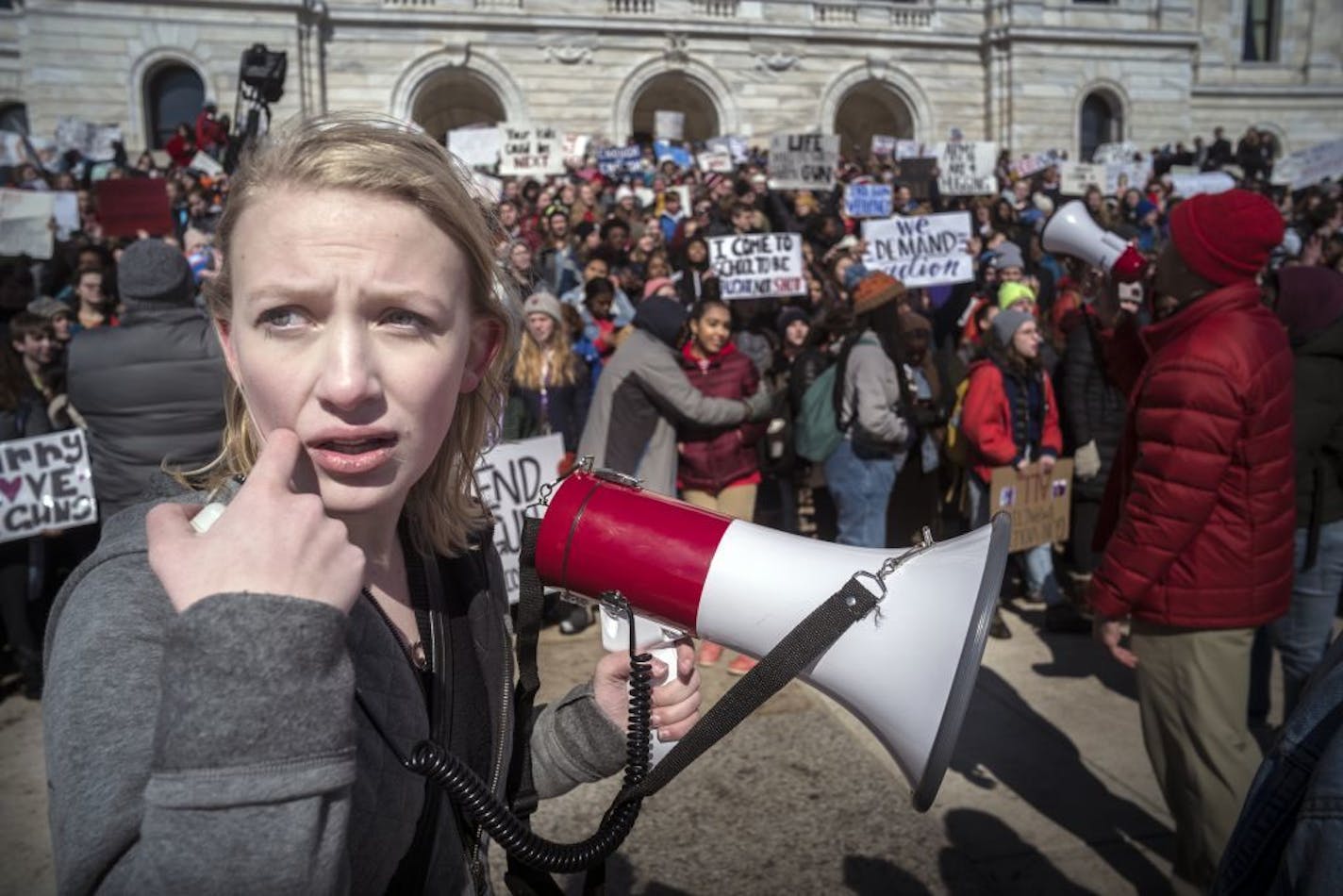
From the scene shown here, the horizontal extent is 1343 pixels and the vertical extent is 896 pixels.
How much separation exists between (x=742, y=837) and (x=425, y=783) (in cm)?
233

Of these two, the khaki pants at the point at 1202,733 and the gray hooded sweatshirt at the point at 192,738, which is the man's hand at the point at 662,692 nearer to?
the gray hooded sweatshirt at the point at 192,738

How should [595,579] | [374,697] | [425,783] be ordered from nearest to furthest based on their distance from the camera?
[374,697] → [425,783] → [595,579]

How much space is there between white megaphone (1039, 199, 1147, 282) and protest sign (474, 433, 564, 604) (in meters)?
2.73

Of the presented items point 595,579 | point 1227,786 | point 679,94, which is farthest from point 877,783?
point 679,94

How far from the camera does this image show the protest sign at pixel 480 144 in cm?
1498

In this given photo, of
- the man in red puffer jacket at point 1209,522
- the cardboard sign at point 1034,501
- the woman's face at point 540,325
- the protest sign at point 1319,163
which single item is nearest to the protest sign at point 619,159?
the protest sign at point 1319,163

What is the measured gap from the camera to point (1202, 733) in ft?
8.30

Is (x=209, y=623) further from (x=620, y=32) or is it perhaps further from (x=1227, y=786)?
(x=620, y=32)

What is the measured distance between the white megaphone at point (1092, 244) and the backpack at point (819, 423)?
1.83 meters

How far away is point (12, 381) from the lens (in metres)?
4.61

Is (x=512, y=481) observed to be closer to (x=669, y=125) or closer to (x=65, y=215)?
(x=65, y=215)

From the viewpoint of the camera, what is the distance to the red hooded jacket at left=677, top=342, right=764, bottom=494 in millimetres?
4949

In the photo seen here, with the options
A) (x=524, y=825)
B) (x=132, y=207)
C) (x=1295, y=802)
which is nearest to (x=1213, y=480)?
(x=1295, y=802)

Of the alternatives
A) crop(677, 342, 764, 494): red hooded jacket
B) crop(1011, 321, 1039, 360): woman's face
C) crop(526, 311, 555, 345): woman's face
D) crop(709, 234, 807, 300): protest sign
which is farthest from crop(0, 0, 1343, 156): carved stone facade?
crop(1011, 321, 1039, 360): woman's face
